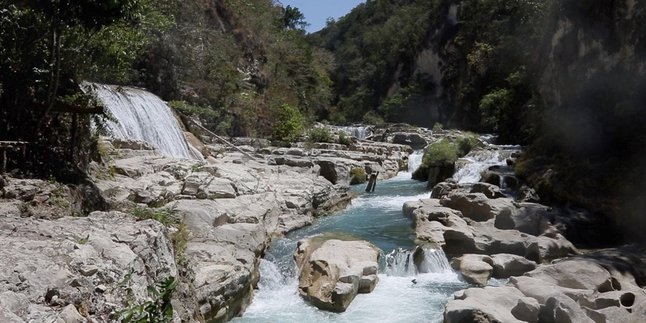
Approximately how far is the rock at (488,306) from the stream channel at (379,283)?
2.37ft

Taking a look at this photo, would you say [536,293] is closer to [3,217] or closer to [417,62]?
[3,217]

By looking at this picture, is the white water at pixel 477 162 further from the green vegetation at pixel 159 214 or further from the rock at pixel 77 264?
the rock at pixel 77 264

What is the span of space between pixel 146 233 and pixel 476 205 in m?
10.6

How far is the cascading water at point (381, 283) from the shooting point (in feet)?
28.0

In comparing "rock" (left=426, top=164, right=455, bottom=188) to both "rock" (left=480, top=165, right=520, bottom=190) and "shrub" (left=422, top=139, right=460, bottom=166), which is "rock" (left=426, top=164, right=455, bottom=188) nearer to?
"shrub" (left=422, top=139, right=460, bottom=166)

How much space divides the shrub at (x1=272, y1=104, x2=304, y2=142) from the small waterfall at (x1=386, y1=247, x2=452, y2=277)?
57.6 ft

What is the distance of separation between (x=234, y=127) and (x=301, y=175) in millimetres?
9600

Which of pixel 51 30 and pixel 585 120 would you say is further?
pixel 585 120

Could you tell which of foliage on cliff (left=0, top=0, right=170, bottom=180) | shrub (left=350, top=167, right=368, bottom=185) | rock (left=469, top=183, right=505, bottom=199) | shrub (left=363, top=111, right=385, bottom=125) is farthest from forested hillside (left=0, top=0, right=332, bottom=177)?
rock (left=469, top=183, right=505, bottom=199)

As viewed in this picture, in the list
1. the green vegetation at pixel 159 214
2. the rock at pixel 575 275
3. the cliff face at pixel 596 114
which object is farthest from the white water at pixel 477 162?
the green vegetation at pixel 159 214

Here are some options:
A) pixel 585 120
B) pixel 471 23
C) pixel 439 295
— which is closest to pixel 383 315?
pixel 439 295

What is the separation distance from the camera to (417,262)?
35.8 ft

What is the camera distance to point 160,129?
669 inches

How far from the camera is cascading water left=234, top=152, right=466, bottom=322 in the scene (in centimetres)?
854
